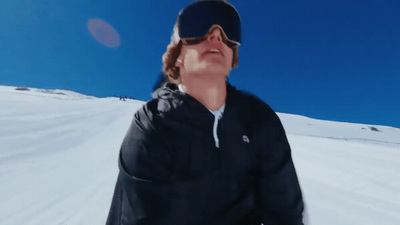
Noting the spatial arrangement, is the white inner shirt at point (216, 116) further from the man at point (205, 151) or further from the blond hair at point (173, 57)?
the blond hair at point (173, 57)

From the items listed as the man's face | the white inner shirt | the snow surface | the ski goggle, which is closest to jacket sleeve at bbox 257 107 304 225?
the white inner shirt

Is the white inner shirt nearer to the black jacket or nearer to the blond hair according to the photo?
the black jacket

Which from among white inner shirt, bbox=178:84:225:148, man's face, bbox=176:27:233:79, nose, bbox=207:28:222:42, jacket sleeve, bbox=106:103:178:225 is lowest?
jacket sleeve, bbox=106:103:178:225

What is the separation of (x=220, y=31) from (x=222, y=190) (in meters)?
0.72

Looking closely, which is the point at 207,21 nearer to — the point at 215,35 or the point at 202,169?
the point at 215,35

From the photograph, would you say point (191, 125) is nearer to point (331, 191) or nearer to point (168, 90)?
point (168, 90)

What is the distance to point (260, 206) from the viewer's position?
1.03m

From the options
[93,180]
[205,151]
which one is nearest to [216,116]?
[205,151]

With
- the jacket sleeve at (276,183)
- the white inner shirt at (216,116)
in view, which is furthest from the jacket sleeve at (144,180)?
the jacket sleeve at (276,183)

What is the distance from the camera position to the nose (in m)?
1.00

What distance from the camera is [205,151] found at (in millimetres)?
905

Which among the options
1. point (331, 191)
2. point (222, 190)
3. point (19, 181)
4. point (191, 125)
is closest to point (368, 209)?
point (331, 191)

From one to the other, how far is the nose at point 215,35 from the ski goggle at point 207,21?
19 millimetres

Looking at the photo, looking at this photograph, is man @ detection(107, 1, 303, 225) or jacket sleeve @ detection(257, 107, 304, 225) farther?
jacket sleeve @ detection(257, 107, 304, 225)
